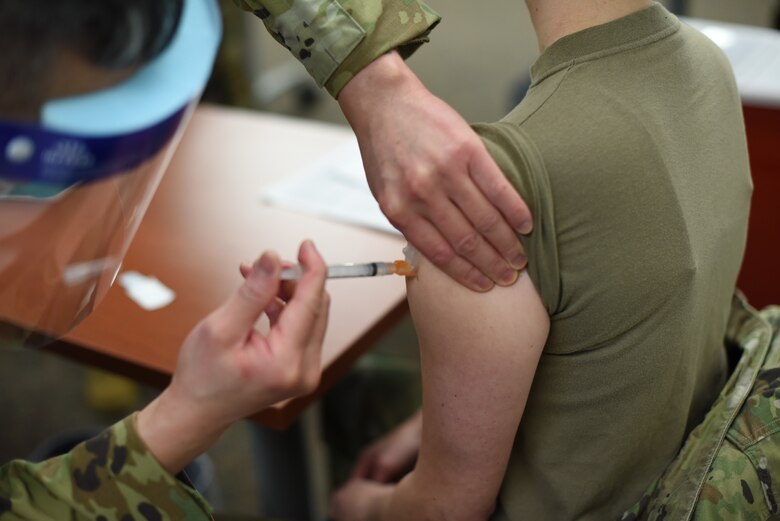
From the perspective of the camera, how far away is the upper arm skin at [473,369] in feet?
2.61

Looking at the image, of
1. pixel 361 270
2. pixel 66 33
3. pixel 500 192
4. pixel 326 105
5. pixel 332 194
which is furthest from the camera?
pixel 326 105

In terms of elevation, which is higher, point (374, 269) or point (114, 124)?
point (114, 124)

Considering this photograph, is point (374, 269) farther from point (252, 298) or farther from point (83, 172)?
point (83, 172)

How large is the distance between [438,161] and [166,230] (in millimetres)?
713

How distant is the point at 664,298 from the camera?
0.81 m

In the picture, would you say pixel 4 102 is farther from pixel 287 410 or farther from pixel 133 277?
pixel 133 277

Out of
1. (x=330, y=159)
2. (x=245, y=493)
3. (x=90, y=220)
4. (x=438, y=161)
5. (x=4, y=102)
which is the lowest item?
(x=245, y=493)

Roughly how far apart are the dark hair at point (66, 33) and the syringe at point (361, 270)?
304 mm

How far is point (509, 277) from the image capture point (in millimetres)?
790

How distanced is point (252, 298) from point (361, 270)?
16 centimetres

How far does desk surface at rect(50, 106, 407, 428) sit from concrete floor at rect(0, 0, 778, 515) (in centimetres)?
49

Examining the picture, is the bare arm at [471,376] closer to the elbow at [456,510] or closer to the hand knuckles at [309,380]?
the elbow at [456,510]

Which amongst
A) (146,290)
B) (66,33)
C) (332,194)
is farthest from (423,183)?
(332,194)

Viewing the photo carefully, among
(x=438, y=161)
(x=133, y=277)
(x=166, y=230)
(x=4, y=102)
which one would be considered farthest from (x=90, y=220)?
(x=166, y=230)
